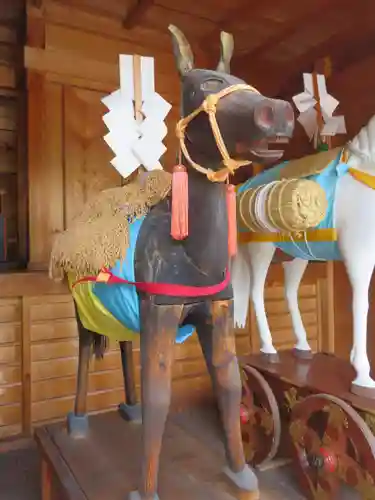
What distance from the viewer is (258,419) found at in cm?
123

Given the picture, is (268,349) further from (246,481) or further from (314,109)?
(314,109)

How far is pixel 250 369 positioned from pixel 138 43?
1658 millimetres

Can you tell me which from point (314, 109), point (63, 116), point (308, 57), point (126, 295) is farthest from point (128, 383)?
point (308, 57)

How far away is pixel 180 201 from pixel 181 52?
0.89ft

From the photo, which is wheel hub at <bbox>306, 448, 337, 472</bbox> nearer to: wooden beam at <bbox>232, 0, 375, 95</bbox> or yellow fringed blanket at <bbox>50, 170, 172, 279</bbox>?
yellow fringed blanket at <bbox>50, 170, 172, 279</bbox>

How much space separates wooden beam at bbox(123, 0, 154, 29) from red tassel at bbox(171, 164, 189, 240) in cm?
140

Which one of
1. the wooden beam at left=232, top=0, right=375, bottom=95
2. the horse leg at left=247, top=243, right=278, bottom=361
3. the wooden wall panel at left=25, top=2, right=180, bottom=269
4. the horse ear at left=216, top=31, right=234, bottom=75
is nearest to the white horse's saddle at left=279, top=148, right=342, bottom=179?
the horse leg at left=247, top=243, right=278, bottom=361

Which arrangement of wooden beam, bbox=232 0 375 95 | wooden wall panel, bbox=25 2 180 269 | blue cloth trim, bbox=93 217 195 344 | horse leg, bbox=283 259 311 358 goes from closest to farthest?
blue cloth trim, bbox=93 217 195 344
horse leg, bbox=283 259 311 358
wooden beam, bbox=232 0 375 95
wooden wall panel, bbox=25 2 180 269

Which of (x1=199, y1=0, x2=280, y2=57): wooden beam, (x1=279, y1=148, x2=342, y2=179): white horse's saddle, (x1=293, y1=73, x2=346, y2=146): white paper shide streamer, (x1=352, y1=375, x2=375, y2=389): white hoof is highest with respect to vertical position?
(x1=199, y1=0, x2=280, y2=57): wooden beam

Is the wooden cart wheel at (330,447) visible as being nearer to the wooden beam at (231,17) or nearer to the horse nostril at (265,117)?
the horse nostril at (265,117)

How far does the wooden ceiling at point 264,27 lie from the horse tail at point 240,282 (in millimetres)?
1006

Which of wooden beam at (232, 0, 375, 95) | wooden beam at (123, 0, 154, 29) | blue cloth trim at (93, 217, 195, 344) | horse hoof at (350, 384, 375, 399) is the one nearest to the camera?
blue cloth trim at (93, 217, 195, 344)

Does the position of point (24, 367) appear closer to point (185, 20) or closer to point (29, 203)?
point (29, 203)

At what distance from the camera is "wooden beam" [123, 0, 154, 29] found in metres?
1.89
